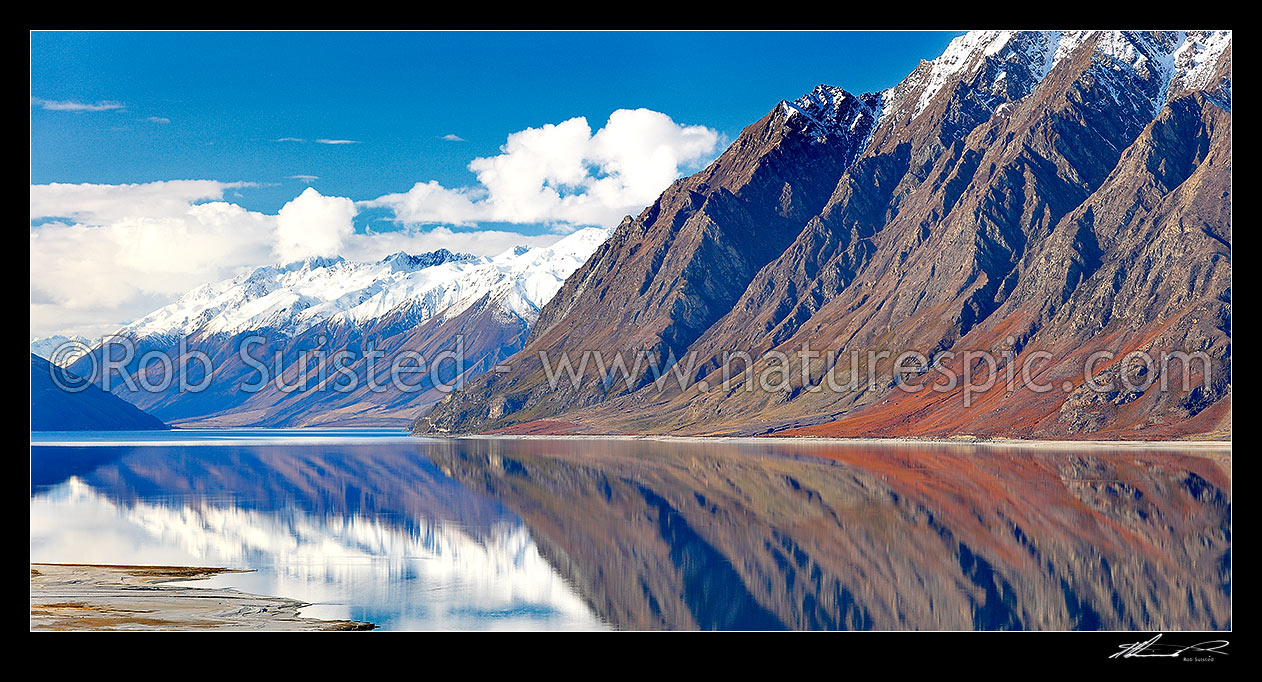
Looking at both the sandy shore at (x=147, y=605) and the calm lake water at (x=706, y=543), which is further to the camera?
the calm lake water at (x=706, y=543)

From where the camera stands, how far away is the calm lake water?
49.8 metres

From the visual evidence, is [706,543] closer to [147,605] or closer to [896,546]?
[896,546]

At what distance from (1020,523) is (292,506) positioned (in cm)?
5676
